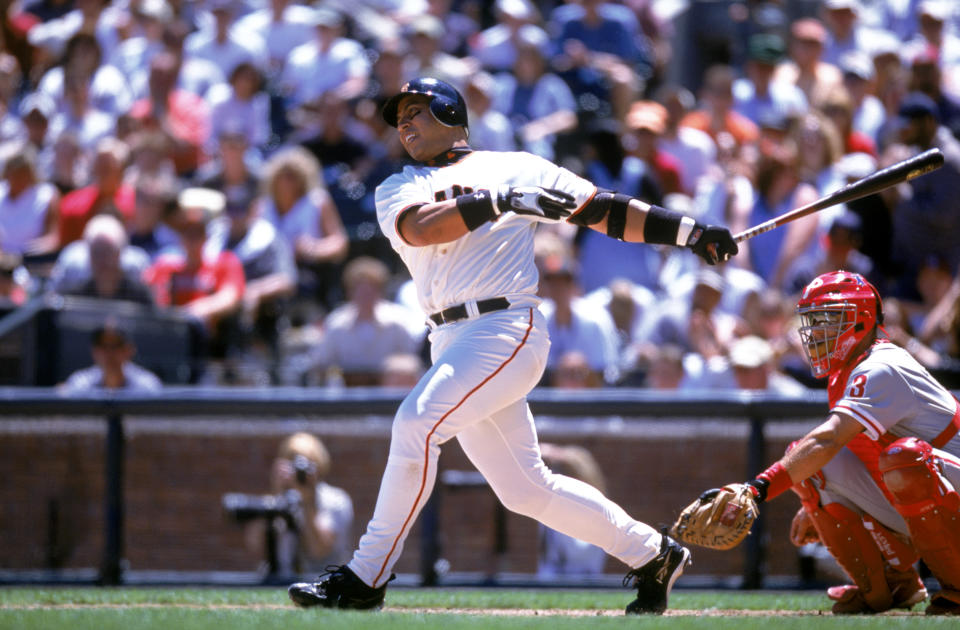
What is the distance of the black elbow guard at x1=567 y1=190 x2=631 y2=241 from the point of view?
14.9ft

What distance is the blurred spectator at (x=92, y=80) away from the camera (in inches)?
436

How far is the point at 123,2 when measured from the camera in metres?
12.2

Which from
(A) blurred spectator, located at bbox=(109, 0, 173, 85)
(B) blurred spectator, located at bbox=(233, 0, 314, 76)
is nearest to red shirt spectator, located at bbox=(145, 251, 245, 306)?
(B) blurred spectator, located at bbox=(233, 0, 314, 76)

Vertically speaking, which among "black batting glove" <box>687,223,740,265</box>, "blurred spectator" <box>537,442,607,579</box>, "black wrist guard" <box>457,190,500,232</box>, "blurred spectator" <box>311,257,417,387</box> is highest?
"black wrist guard" <box>457,190,500,232</box>

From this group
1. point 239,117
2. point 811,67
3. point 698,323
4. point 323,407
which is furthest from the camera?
point 239,117

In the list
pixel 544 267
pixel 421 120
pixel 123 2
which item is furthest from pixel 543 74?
pixel 421 120

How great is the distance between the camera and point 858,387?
4.39 m

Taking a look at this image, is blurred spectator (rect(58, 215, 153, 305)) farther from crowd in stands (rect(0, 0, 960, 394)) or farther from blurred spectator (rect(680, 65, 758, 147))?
blurred spectator (rect(680, 65, 758, 147))

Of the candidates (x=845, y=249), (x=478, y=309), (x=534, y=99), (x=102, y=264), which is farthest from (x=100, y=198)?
(x=478, y=309)

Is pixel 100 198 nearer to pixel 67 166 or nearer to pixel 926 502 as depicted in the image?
pixel 67 166

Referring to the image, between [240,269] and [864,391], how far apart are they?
5.03 metres

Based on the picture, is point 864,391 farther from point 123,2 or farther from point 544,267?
point 123,2

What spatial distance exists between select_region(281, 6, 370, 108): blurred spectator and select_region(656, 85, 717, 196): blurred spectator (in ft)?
8.13

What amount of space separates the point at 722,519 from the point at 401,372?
329 centimetres
